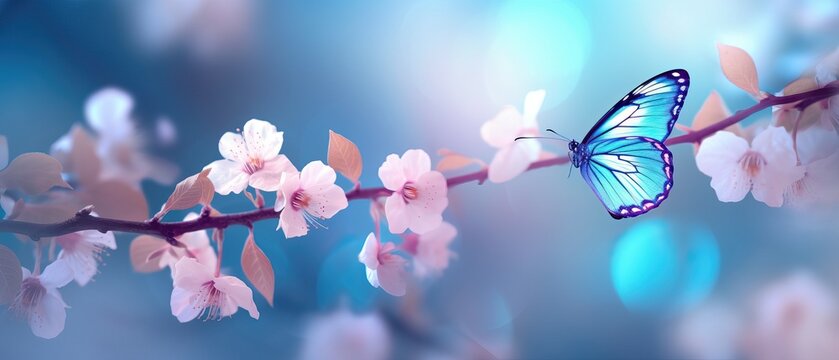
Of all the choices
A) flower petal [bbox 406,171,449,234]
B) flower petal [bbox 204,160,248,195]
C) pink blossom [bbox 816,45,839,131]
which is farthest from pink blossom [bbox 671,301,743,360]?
flower petal [bbox 204,160,248,195]

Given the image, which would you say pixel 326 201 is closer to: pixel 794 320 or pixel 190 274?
pixel 190 274

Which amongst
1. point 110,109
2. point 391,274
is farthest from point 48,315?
point 391,274

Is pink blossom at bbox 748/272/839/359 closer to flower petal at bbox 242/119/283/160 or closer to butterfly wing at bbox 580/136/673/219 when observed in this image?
butterfly wing at bbox 580/136/673/219

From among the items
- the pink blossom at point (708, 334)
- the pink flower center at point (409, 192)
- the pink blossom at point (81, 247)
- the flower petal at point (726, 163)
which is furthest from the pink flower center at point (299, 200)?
the pink blossom at point (708, 334)

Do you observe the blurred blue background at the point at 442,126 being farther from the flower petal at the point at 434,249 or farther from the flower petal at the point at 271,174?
the flower petal at the point at 271,174

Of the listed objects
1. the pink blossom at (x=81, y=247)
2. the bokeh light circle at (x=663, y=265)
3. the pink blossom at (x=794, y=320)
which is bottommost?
the pink blossom at (x=794, y=320)
